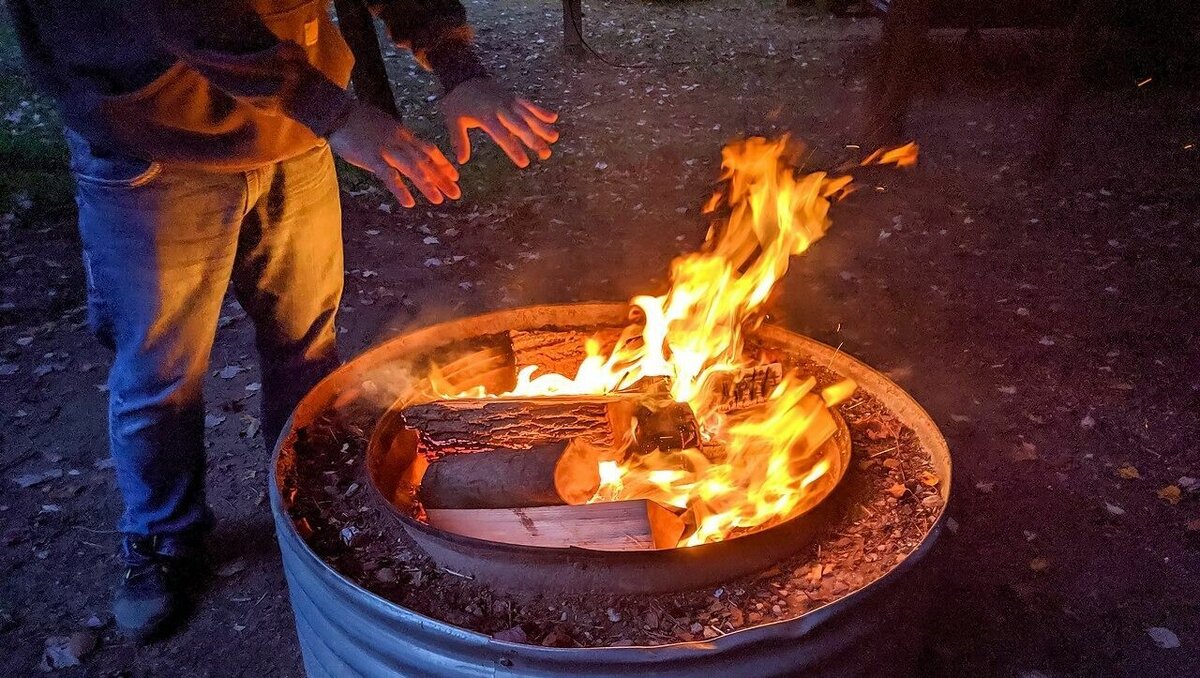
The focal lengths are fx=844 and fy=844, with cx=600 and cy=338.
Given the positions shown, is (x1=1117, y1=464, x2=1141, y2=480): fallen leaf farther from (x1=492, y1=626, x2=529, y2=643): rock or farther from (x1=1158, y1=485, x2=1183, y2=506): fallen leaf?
(x1=492, y1=626, x2=529, y2=643): rock

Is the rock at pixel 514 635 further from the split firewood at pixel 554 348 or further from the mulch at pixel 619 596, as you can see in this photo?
the split firewood at pixel 554 348

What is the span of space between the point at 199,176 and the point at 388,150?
925mm

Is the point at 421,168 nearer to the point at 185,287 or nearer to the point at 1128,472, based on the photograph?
the point at 185,287

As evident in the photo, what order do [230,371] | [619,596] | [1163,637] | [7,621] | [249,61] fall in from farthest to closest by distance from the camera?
[230,371], [7,621], [1163,637], [619,596], [249,61]

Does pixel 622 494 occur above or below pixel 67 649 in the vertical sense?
above

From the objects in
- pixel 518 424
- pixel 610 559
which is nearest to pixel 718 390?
pixel 518 424

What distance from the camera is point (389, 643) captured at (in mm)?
2018

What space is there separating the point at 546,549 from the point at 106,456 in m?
3.19

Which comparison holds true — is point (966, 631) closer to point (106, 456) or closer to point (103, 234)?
point (103, 234)

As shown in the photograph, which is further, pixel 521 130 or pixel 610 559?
pixel 521 130

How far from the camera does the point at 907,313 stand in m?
5.39

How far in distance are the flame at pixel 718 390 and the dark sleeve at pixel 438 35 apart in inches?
42.6

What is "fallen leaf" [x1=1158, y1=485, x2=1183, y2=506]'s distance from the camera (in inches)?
149

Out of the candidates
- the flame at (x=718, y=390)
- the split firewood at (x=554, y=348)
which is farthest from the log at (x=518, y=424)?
the split firewood at (x=554, y=348)
